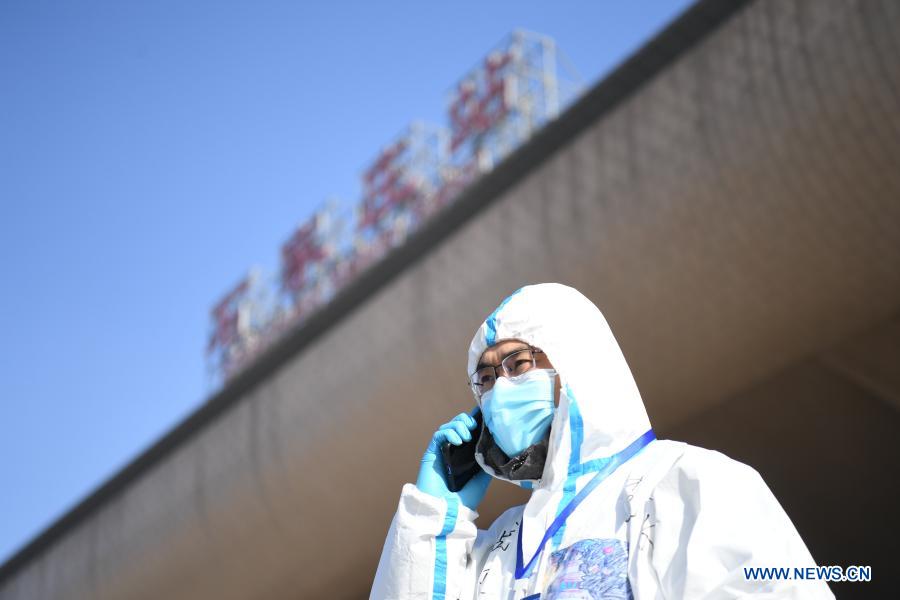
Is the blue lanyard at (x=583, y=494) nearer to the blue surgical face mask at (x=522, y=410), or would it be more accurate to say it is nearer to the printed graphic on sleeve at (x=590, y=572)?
the printed graphic on sleeve at (x=590, y=572)

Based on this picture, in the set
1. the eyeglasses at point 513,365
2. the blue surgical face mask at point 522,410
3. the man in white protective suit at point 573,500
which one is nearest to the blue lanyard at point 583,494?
the man in white protective suit at point 573,500

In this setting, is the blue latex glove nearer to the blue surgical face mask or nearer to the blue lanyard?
the blue surgical face mask

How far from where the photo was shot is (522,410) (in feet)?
7.57

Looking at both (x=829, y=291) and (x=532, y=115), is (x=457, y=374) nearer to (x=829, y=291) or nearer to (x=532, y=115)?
(x=829, y=291)

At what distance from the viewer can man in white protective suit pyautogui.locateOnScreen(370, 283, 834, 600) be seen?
179 centimetres

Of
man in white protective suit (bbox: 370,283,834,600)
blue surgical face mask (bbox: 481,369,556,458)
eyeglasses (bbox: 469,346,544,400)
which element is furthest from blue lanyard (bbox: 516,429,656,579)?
eyeglasses (bbox: 469,346,544,400)

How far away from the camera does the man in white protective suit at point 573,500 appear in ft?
5.87

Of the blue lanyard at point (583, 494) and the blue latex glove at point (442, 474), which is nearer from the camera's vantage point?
the blue lanyard at point (583, 494)

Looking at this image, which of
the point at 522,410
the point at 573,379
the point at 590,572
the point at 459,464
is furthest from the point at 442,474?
the point at 590,572

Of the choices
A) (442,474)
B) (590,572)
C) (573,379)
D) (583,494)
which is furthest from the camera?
(442,474)

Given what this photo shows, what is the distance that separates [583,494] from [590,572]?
21 cm

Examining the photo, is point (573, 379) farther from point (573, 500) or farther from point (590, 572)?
point (590, 572)

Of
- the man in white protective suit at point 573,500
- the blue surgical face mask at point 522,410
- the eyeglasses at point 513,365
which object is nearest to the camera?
the man in white protective suit at point 573,500

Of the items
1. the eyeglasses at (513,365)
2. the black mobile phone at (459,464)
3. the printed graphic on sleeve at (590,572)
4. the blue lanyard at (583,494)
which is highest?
the eyeglasses at (513,365)
